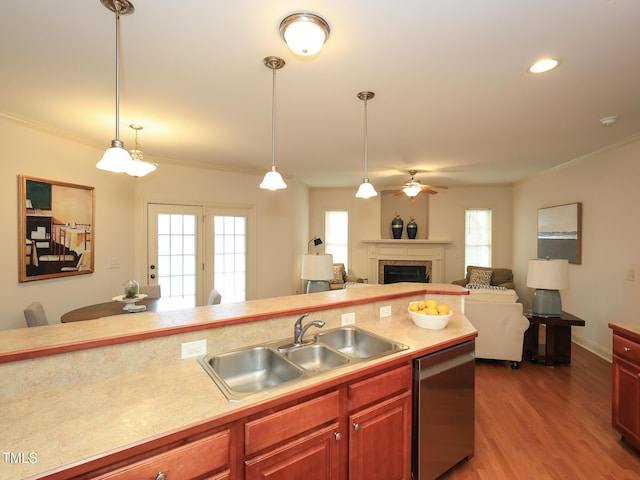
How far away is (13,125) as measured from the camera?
2990 millimetres

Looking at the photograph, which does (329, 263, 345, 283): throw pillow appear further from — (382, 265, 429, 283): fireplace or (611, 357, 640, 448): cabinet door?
(611, 357, 640, 448): cabinet door

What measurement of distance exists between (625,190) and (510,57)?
9.60ft

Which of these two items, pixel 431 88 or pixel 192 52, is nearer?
pixel 192 52

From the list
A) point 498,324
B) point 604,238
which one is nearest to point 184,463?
point 498,324

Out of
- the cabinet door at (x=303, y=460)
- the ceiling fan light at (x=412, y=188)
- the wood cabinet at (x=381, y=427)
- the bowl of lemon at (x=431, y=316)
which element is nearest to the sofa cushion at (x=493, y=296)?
the bowl of lemon at (x=431, y=316)

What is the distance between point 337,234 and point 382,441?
5933mm

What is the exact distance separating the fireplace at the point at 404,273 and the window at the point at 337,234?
1.00 meters

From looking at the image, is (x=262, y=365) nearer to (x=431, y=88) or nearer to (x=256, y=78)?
(x=256, y=78)

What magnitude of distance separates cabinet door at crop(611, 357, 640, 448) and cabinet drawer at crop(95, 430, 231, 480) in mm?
2730

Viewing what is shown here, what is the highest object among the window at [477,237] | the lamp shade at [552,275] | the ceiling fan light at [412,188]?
the ceiling fan light at [412,188]

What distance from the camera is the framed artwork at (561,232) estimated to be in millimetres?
4391

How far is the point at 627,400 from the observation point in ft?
7.41

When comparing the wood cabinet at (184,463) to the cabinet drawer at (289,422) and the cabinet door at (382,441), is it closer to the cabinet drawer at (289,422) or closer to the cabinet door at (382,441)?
the cabinet drawer at (289,422)

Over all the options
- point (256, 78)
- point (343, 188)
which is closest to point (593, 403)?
point (256, 78)
